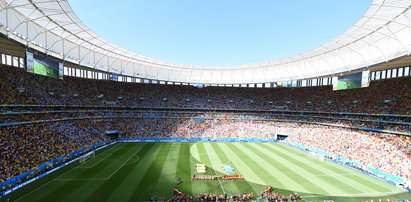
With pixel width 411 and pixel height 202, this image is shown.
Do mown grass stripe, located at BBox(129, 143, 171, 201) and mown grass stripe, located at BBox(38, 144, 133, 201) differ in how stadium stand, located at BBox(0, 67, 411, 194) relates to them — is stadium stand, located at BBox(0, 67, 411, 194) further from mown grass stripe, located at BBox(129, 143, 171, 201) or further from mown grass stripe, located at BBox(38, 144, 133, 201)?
mown grass stripe, located at BBox(129, 143, 171, 201)

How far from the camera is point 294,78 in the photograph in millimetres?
40969

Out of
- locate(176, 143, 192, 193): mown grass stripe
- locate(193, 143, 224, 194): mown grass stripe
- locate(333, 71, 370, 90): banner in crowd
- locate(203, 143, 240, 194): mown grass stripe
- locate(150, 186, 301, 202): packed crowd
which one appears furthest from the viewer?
locate(333, 71, 370, 90): banner in crowd

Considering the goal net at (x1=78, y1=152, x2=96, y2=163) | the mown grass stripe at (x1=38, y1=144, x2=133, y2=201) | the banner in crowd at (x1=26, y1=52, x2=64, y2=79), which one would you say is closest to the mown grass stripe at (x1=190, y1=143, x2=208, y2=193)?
the mown grass stripe at (x1=38, y1=144, x2=133, y2=201)

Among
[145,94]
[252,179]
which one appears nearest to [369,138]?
[252,179]

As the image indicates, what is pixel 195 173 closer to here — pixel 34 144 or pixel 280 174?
pixel 280 174

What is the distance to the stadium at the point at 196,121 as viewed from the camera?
1742 centimetres

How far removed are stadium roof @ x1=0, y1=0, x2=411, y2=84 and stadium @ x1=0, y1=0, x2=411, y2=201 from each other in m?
0.20

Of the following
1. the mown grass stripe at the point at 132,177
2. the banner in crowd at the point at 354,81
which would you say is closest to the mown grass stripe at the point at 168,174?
the mown grass stripe at the point at 132,177

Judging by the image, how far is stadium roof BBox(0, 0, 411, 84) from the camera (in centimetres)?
1908

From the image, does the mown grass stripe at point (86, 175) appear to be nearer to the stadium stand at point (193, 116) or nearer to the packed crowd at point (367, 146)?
the stadium stand at point (193, 116)

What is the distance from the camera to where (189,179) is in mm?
18562

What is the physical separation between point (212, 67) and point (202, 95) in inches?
358

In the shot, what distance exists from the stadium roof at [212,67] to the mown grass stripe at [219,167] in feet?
76.5

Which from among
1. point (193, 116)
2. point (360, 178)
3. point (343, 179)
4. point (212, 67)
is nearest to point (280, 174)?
point (343, 179)
